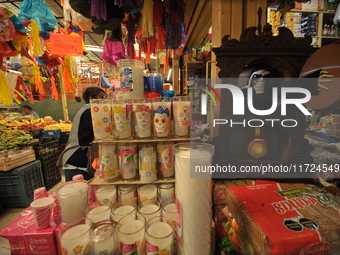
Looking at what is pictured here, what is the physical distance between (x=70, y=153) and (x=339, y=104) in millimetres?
2222

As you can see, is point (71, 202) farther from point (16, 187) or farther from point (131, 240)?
point (16, 187)

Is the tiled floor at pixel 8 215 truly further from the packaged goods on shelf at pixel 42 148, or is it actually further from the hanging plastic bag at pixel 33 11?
the hanging plastic bag at pixel 33 11

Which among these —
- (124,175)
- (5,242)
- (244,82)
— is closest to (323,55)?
(244,82)

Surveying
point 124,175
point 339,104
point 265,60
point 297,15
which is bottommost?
point 124,175

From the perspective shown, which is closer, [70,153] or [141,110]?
[141,110]

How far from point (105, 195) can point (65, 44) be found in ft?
7.47

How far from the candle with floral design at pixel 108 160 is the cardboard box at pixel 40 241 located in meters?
0.39

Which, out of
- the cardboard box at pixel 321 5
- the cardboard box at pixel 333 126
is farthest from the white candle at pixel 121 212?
the cardboard box at pixel 321 5

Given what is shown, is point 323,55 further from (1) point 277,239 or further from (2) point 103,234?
(2) point 103,234

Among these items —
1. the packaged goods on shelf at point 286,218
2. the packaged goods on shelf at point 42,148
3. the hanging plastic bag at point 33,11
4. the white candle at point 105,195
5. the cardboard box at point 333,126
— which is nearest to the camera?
the packaged goods on shelf at point 286,218

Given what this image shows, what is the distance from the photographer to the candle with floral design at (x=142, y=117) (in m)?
1.05

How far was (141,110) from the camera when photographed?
1041 millimetres

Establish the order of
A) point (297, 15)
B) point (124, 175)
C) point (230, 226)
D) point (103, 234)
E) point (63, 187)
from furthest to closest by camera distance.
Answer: point (297, 15) → point (124, 175) → point (63, 187) → point (230, 226) → point (103, 234)

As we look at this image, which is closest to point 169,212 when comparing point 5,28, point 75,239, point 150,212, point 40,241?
point 150,212
